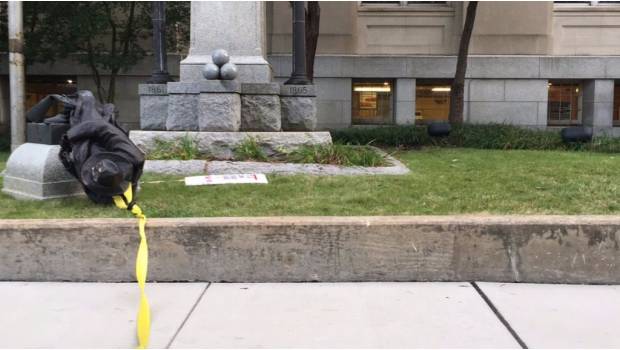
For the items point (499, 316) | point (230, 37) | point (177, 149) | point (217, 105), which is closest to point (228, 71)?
point (217, 105)

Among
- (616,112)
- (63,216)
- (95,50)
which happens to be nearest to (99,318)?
(63,216)

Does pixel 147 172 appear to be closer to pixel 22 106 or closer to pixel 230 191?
pixel 230 191

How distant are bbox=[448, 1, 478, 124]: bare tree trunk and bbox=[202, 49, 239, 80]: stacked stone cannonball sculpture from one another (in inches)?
262

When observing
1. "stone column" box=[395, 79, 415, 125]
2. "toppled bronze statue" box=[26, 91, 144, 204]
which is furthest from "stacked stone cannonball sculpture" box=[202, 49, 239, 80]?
"stone column" box=[395, 79, 415, 125]

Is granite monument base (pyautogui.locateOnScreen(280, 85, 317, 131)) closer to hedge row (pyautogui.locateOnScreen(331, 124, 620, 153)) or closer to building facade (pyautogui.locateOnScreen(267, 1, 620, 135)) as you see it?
hedge row (pyautogui.locateOnScreen(331, 124, 620, 153))

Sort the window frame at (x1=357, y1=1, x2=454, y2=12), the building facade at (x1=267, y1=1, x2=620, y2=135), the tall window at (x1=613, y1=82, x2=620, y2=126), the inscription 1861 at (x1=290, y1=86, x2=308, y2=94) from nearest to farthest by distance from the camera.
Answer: the inscription 1861 at (x1=290, y1=86, x2=308, y2=94) → the building facade at (x1=267, y1=1, x2=620, y2=135) → the window frame at (x1=357, y1=1, x2=454, y2=12) → the tall window at (x1=613, y1=82, x2=620, y2=126)

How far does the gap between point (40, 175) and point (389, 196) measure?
3.28 meters

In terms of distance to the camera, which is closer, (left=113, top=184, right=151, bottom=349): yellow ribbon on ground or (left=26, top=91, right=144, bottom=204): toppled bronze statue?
(left=113, top=184, right=151, bottom=349): yellow ribbon on ground

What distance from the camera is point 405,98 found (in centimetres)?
1527

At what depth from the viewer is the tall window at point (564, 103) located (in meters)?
16.0

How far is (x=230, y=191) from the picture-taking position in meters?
5.84

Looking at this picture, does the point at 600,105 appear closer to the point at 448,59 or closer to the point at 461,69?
the point at 448,59

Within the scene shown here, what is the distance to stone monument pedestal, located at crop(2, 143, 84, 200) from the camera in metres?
5.27

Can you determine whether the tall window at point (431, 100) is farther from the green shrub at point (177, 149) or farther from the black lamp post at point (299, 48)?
the green shrub at point (177, 149)
